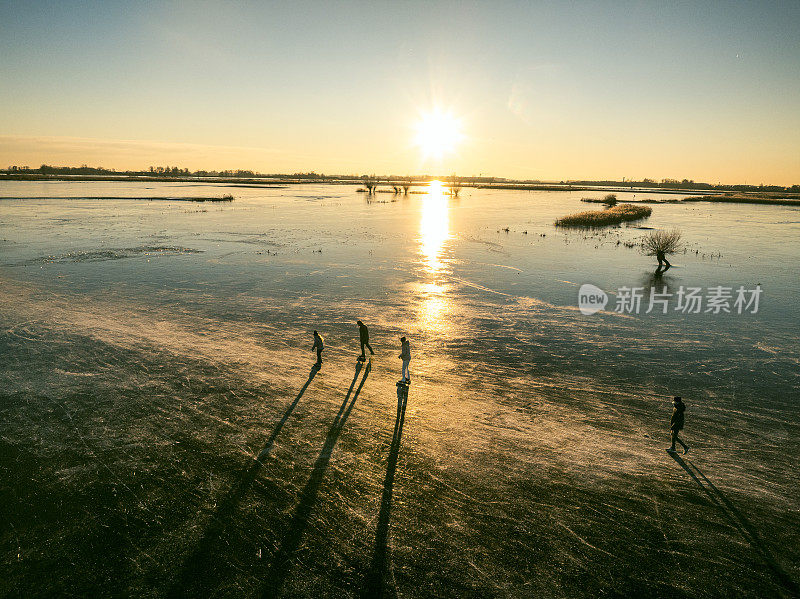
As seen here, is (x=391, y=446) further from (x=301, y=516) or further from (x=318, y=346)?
(x=318, y=346)

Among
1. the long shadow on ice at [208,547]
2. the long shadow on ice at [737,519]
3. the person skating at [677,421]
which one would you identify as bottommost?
the long shadow on ice at [208,547]

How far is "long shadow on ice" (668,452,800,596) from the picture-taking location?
678 cm

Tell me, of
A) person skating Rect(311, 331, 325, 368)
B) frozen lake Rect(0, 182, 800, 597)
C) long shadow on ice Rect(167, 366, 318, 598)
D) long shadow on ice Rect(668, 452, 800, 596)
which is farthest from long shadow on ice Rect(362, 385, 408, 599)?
long shadow on ice Rect(668, 452, 800, 596)

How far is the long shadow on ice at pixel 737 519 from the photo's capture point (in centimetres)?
678

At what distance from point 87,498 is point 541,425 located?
10817 millimetres

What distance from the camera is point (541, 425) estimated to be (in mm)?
10961

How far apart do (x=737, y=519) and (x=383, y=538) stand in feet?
23.2

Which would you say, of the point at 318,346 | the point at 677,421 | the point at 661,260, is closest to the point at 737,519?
the point at 677,421

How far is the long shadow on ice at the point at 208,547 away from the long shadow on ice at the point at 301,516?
1.05 metres

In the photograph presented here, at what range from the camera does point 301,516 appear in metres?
7.83

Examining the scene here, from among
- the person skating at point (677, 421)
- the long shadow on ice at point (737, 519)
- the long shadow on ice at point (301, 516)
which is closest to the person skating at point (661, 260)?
the person skating at point (677, 421)

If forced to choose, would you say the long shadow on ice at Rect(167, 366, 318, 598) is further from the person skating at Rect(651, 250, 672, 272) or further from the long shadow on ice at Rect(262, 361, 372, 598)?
the person skating at Rect(651, 250, 672, 272)

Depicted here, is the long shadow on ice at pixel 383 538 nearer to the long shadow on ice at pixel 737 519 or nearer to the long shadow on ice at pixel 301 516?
the long shadow on ice at pixel 301 516

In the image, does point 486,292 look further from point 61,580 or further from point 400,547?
point 61,580
